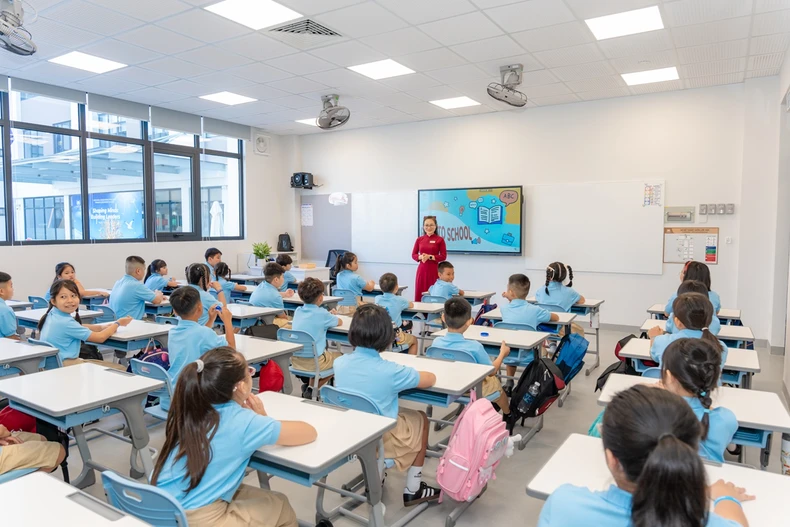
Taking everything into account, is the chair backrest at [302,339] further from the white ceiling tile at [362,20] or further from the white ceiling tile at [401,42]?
the white ceiling tile at [401,42]

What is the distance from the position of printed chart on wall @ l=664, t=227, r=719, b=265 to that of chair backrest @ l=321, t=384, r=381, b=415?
5748 millimetres

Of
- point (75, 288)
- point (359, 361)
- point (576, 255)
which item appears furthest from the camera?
point (576, 255)

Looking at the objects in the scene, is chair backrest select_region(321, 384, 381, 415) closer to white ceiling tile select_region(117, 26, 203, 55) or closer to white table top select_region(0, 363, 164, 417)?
white table top select_region(0, 363, 164, 417)

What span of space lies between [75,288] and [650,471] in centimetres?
345

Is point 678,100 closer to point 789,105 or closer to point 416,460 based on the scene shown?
point 789,105

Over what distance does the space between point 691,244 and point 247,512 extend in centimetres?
654

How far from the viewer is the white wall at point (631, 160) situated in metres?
6.07

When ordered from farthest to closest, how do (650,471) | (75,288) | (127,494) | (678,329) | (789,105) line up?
(789,105) → (75,288) → (678,329) → (127,494) → (650,471)

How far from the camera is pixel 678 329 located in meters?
2.98

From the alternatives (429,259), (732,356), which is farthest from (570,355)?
(429,259)

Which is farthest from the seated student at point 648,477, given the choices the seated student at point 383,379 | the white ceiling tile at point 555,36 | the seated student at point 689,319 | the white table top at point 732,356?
the white ceiling tile at point 555,36

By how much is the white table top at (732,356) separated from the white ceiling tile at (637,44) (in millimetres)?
2978

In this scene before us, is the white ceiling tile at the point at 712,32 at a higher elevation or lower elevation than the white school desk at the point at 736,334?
higher

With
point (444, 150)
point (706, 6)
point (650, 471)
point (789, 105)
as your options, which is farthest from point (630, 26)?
point (650, 471)
